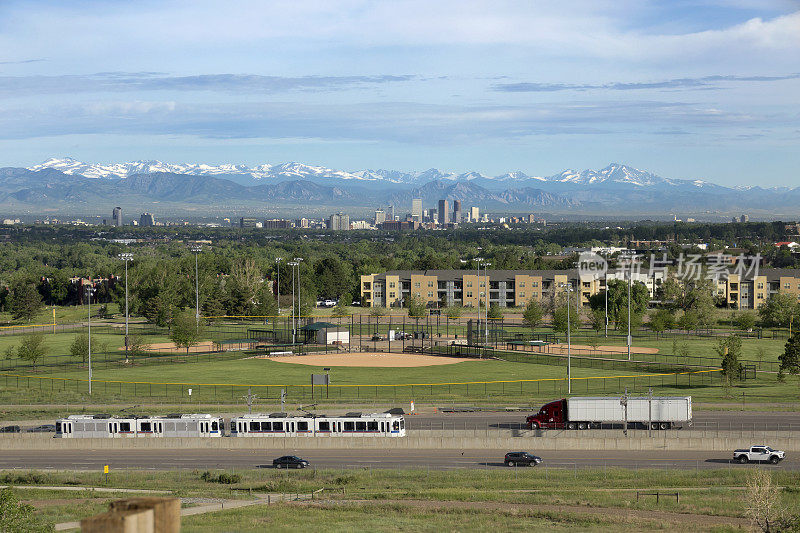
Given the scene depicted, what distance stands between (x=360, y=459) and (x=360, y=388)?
83.1ft

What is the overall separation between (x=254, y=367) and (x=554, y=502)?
192ft

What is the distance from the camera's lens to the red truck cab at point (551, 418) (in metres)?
55.1

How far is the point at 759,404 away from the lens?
63.2m

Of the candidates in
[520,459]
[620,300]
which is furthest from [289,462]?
[620,300]

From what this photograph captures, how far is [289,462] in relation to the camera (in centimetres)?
4659

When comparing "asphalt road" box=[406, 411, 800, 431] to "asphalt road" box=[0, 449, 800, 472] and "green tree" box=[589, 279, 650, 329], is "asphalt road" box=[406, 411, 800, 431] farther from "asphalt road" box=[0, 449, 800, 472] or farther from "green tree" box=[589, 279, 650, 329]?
"green tree" box=[589, 279, 650, 329]

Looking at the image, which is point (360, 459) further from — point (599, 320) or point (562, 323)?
point (599, 320)

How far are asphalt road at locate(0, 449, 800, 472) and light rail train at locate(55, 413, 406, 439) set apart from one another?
2068 mm

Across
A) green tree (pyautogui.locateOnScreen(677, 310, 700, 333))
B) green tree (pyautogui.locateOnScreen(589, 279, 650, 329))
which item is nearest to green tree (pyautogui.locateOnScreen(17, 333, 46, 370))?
green tree (pyautogui.locateOnScreen(589, 279, 650, 329))

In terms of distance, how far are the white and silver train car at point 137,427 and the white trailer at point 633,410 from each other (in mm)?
23806

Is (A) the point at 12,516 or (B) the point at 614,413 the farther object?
(B) the point at 614,413

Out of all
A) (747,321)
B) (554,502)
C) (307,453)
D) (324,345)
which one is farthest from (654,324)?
(554,502)

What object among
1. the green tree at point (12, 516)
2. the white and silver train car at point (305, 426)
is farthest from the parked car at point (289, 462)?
the green tree at point (12, 516)

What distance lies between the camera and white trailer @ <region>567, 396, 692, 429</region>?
5394 centimetres
